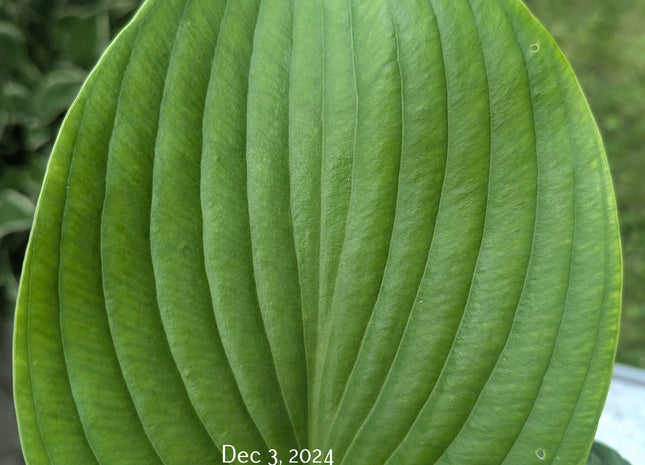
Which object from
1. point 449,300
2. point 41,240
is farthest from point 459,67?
point 41,240

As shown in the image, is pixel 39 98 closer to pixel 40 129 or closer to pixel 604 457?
pixel 40 129

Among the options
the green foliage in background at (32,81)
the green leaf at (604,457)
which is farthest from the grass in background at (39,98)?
the green leaf at (604,457)

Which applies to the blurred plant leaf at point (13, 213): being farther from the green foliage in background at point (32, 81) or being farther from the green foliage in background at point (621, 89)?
the green foliage in background at point (621, 89)

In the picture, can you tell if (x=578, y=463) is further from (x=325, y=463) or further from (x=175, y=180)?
(x=175, y=180)

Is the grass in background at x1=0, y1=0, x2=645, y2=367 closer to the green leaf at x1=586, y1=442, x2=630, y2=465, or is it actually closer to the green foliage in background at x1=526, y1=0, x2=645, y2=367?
the green foliage in background at x1=526, y1=0, x2=645, y2=367

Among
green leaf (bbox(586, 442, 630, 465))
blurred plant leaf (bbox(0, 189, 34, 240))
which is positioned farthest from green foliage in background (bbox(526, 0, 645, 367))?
blurred plant leaf (bbox(0, 189, 34, 240))

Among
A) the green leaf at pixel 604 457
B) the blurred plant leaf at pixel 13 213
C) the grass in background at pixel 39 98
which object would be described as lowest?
the green leaf at pixel 604 457
